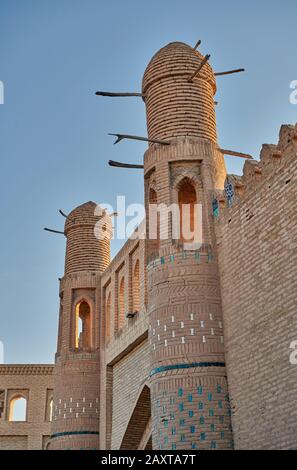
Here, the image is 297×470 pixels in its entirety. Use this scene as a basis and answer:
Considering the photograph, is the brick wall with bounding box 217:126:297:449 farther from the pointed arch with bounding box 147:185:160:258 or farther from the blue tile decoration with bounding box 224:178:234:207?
the pointed arch with bounding box 147:185:160:258

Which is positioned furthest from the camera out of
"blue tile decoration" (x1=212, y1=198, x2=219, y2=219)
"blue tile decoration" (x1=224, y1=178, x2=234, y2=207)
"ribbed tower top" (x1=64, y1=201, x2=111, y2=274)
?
"ribbed tower top" (x1=64, y1=201, x2=111, y2=274)

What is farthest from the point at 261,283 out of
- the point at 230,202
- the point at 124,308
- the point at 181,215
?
the point at 124,308

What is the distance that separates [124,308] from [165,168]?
4.64 meters

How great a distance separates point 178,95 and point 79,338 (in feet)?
24.4

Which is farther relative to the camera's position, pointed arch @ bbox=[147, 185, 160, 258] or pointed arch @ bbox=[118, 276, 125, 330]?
pointed arch @ bbox=[118, 276, 125, 330]

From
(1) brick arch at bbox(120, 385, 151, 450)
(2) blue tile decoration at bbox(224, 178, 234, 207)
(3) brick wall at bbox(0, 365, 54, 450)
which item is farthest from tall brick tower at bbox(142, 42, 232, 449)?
(3) brick wall at bbox(0, 365, 54, 450)

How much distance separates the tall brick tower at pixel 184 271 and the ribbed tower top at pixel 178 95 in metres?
0.02

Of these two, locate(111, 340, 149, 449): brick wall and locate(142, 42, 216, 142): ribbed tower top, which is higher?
locate(142, 42, 216, 142): ribbed tower top

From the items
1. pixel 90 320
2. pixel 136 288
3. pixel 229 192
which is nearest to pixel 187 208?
pixel 229 192

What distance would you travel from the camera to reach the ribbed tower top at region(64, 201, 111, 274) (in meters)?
15.6

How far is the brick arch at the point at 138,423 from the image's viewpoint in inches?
479

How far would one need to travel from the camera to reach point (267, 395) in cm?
792

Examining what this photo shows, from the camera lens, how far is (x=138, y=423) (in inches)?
494

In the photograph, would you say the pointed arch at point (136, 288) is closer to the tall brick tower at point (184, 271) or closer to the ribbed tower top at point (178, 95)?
the tall brick tower at point (184, 271)
